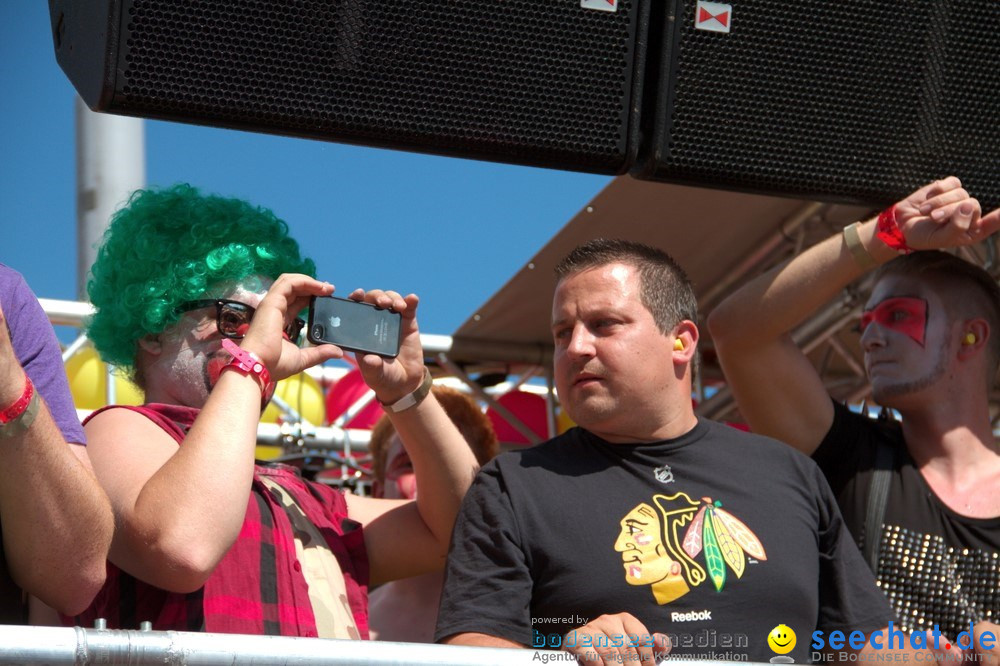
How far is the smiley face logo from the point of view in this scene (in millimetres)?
2215

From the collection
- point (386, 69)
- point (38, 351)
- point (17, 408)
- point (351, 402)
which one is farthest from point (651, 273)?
point (351, 402)

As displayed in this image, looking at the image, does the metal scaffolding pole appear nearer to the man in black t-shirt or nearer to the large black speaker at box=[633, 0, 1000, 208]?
the man in black t-shirt

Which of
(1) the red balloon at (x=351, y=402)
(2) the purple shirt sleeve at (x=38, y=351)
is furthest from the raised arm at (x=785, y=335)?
(1) the red balloon at (x=351, y=402)

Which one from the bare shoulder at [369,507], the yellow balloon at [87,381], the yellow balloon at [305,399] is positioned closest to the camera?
the bare shoulder at [369,507]

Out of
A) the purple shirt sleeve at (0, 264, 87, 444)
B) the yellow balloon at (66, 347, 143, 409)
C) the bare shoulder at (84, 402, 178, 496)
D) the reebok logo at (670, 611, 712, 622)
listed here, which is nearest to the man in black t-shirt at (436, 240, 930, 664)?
the reebok logo at (670, 611, 712, 622)

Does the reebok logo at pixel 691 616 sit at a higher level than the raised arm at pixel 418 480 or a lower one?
lower

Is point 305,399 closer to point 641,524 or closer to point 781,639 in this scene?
point 641,524

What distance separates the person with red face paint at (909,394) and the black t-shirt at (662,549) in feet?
0.92

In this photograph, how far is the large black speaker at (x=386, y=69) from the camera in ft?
7.09

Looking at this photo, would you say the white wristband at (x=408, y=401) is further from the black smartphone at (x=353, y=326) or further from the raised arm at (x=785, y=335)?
the raised arm at (x=785, y=335)

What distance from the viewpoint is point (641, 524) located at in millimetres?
2264

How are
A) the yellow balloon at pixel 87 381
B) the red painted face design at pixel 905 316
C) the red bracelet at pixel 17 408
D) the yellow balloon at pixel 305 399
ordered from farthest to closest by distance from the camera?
the yellow balloon at pixel 305 399 → the yellow balloon at pixel 87 381 → the red painted face design at pixel 905 316 → the red bracelet at pixel 17 408

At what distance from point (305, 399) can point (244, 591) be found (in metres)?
3.73

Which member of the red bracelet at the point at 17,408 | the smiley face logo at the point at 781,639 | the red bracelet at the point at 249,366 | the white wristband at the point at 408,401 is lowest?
the smiley face logo at the point at 781,639
